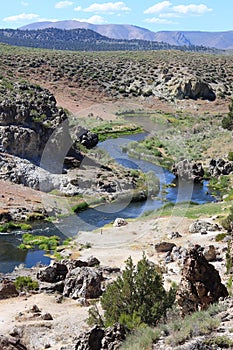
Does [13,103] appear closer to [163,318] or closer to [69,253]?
[69,253]

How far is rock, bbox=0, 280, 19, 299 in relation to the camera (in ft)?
74.3

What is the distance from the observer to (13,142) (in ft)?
149

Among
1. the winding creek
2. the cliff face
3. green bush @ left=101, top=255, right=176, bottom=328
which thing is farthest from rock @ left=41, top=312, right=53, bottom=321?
the cliff face

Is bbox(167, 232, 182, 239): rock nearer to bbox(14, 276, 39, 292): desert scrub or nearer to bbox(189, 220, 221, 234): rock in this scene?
bbox(189, 220, 221, 234): rock

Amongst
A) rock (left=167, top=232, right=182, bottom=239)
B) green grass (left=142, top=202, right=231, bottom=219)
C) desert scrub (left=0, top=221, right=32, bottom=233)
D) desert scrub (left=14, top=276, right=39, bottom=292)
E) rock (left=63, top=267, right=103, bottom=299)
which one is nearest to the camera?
rock (left=63, top=267, right=103, bottom=299)

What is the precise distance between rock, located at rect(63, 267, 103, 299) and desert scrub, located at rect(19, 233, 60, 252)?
344 inches

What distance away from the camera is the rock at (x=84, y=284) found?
73.0 ft

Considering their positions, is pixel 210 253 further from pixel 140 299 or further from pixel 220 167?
pixel 220 167

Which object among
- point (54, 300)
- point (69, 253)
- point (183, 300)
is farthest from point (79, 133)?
point (183, 300)

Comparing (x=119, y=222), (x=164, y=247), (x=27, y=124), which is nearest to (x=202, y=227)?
(x=164, y=247)

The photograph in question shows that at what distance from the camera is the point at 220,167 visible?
52.0 metres

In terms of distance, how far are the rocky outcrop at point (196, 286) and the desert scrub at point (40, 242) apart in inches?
641

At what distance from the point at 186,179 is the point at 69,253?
72.7ft

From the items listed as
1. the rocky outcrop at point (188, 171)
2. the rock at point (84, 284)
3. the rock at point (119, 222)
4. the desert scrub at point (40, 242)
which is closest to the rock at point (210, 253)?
the rock at point (84, 284)
